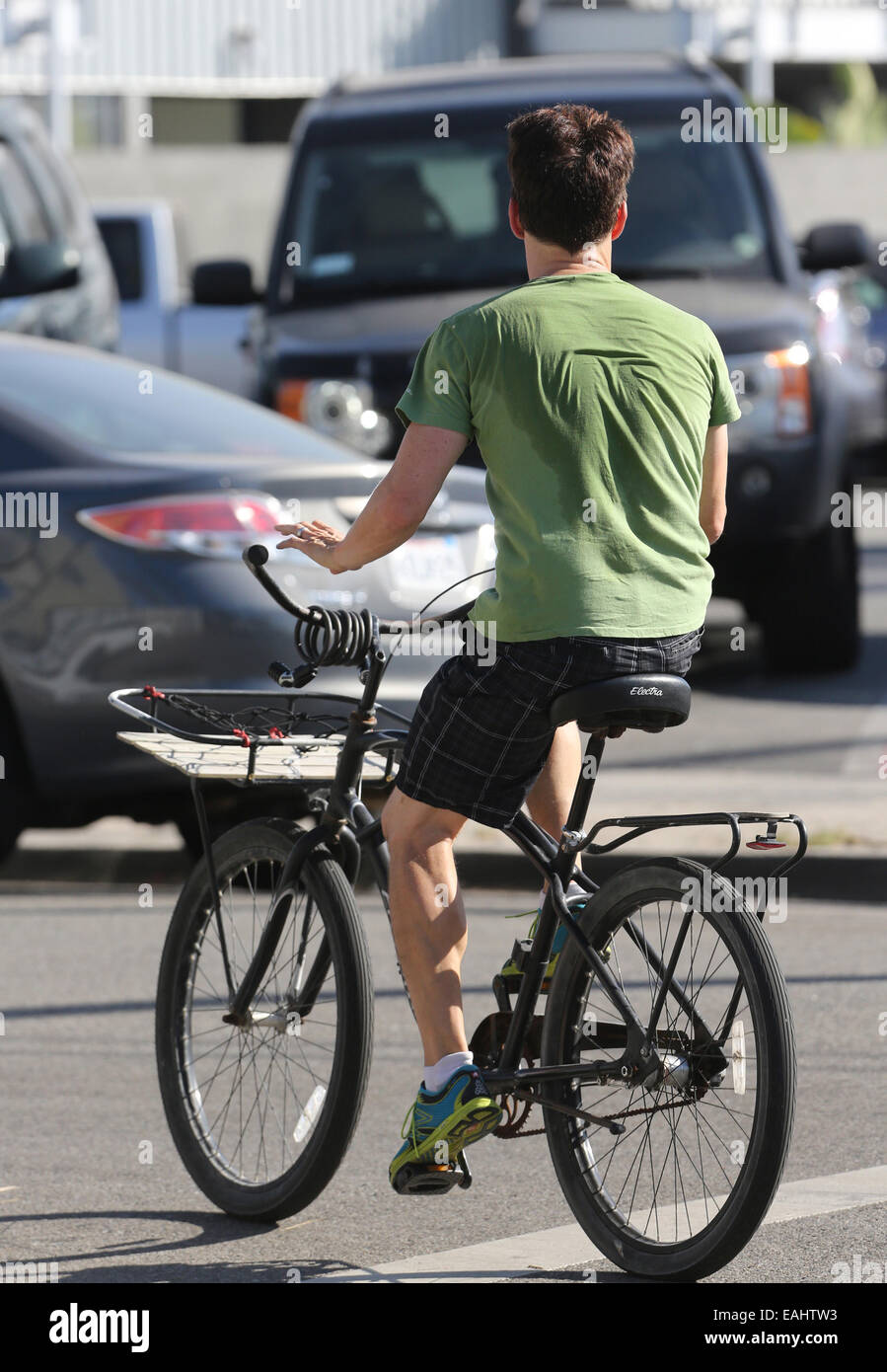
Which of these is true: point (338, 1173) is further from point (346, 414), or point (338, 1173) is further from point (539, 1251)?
point (346, 414)

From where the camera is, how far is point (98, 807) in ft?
24.9

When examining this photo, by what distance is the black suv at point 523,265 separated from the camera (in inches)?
398

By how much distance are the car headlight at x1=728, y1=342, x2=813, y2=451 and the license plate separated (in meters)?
2.79

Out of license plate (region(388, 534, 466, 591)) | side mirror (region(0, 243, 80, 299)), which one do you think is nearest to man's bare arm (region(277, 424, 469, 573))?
license plate (region(388, 534, 466, 591))

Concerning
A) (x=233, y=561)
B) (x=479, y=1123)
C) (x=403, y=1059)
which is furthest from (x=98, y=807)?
(x=479, y=1123)

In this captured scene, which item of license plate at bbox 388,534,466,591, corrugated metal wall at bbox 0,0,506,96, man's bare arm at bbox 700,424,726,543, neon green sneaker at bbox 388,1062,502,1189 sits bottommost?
neon green sneaker at bbox 388,1062,502,1189

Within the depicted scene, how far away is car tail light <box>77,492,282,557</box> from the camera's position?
23.1 ft

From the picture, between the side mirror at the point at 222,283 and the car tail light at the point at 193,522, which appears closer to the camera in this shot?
the car tail light at the point at 193,522

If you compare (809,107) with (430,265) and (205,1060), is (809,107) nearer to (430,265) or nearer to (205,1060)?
(430,265)

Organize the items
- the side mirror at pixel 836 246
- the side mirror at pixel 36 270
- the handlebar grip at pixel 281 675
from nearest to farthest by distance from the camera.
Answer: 1. the handlebar grip at pixel 281 675
2. the side mirror at pixel 836 246
3. the side mirror at pixel 36 270

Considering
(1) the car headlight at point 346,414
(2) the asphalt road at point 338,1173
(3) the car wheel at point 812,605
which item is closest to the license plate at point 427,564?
(2) the asphalt road at point 338,1173

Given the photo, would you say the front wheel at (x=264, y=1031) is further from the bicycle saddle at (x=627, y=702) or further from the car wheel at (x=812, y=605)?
the car wheel at (x=812, y=605)

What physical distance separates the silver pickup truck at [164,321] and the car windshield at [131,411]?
399 inches

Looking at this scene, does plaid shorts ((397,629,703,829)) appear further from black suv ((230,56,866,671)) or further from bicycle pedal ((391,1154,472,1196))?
black suv ((230,56,866,671))
